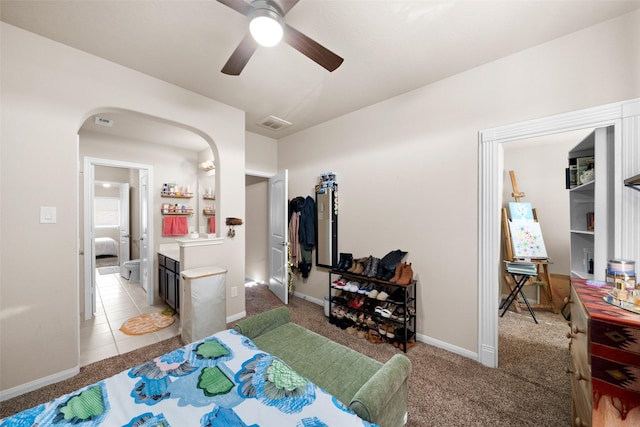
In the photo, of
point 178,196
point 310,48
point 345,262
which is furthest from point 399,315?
point 178,196

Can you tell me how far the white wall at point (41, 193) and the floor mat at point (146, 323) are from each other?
0.76 m

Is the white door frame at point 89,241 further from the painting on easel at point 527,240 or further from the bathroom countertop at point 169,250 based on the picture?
the painting on easel at point 527,240

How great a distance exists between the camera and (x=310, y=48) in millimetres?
1538

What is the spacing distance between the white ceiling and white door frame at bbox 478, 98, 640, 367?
26.0 inches

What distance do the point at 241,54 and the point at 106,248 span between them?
7.30 metres

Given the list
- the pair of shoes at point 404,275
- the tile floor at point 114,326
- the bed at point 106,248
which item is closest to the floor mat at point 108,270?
the bed at point 106,248

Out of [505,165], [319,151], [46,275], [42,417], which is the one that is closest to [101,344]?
[46,275]

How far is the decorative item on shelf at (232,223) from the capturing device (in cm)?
291

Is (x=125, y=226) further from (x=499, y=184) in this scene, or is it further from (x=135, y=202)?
(x=499, y=184)

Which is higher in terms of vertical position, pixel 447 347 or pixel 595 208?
pixel 595 208

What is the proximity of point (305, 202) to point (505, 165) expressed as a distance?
2.97m

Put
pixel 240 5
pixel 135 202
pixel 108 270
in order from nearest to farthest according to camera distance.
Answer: pixel 240 5
pixel 135 202
pixel 108 270

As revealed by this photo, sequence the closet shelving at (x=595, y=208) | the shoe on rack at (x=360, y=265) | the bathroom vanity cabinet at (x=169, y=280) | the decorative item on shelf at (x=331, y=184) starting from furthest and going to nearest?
the decorative item on shelf at (x=331, y=184)
the bathroom vanity cabinet at (x=169, y=280)
the shoe on rack at (x=360, y=265)
the closet shelving at (x=595, y=208)

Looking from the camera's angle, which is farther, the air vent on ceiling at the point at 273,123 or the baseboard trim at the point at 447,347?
the air vent on ceiling at the point at 273,123
